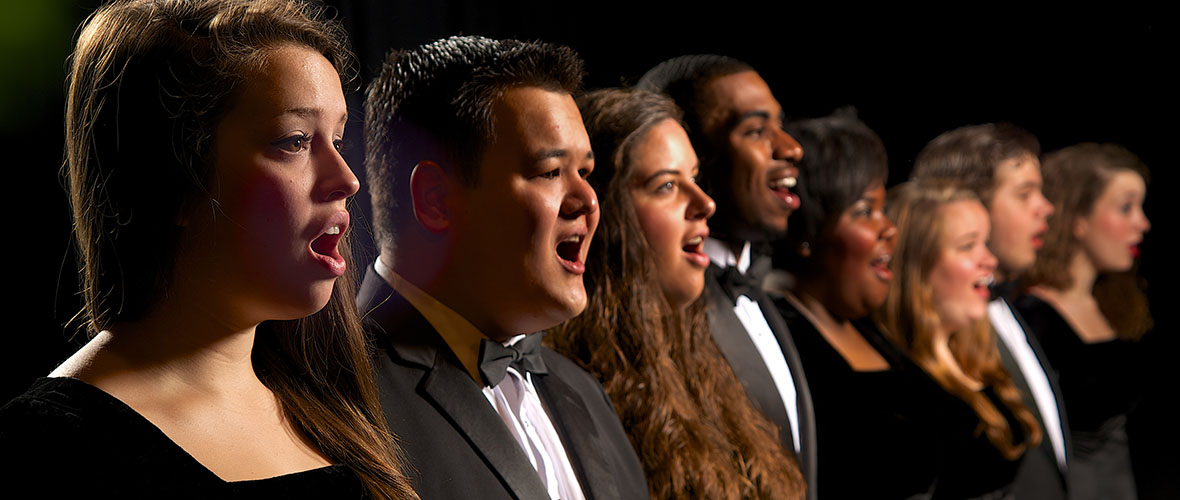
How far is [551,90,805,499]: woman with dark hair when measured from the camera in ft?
9.08

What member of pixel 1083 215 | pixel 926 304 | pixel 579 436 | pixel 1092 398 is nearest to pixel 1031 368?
pixel 1092 398

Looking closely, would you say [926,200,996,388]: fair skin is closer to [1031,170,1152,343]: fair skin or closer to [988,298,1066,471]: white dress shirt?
[988,298,1066,471]: white dress shirt

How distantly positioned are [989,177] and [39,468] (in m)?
4.47

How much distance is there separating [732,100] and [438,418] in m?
1.76

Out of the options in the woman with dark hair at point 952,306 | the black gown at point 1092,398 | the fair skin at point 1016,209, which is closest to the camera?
the woman with dark hair at point 952,306

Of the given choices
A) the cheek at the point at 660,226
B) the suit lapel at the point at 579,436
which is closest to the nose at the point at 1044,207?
the cheek at the point at 660,226

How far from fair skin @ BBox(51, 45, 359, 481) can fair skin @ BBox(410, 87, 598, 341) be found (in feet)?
1.96

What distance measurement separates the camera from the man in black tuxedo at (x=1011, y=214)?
16.2 feet

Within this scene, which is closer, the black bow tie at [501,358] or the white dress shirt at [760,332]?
the black bow tie at [501,358]

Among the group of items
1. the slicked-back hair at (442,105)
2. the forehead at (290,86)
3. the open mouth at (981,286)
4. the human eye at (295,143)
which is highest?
the forehead at (290,86)

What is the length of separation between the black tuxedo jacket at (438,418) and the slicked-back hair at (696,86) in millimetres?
1410

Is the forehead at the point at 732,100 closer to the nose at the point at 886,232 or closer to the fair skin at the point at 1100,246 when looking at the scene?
the nose at the point at 886,232

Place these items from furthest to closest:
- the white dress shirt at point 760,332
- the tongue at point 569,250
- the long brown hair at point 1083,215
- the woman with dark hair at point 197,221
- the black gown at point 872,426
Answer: the long brown hair at point 1083,215 < the black gown at point 872,426 < the white dress shirt at point 760,332 < the tongue at point 569,250 < the woman with dark hair at point 197,221


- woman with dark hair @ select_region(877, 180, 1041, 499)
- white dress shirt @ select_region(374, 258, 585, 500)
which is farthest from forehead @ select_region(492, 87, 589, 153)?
woman with dark hair @ select_region(877, 180, 1041, 499)
